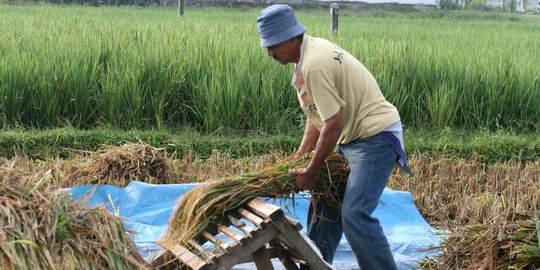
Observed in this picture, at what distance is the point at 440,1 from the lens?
108 feet

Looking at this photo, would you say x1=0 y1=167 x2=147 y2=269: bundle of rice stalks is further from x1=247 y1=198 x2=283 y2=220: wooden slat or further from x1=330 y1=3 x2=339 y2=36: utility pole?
x1=330 y1=3 x2=339 y2=36: utility pole

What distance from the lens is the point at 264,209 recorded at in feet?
10.9

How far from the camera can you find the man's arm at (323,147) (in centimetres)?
330

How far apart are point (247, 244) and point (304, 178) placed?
1.30ft

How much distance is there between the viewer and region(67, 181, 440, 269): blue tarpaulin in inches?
172

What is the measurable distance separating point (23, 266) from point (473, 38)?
10.4 metres

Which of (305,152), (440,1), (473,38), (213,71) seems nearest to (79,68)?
(213,71)

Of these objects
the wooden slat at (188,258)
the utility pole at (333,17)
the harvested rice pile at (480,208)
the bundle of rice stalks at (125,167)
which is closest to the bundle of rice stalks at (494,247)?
the harvested rice pile at (480,208)

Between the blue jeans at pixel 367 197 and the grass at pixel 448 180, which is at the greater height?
the blue jeans at pixel 367 197

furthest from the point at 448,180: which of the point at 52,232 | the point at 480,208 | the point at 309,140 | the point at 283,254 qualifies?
the point at 52,232

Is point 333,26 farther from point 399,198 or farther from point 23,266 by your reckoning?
point 23,266

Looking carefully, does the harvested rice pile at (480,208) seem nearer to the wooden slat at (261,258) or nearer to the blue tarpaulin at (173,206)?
the blue tarpaulin at (173,206)

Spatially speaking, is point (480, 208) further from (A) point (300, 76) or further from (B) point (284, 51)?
(B) point (284, 51)

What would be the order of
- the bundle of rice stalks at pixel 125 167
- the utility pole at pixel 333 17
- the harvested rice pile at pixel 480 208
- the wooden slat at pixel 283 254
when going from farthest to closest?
the utility pole at pixel 333 17, the bundle of rice stalks at pixel 125 167, the wooden slat at pixel 283 254, the harvested rice pile at pixel 480 208
